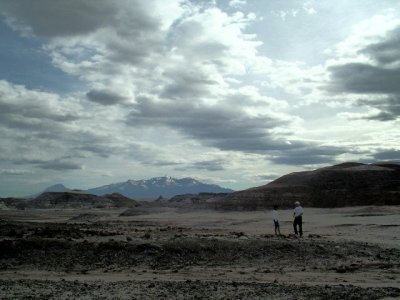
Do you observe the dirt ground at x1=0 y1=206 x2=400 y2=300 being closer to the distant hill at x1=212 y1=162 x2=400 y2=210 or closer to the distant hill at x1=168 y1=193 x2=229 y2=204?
the distant hill at x1=212 y1=162 x2=400 y2=210

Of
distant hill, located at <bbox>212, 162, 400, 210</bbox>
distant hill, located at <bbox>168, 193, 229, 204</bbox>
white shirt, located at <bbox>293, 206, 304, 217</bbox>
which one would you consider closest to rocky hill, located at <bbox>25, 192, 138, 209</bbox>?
distant hill, located at <bbox>168, 193, 229, 204</bbox>

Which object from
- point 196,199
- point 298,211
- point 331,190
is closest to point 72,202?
point 196,199

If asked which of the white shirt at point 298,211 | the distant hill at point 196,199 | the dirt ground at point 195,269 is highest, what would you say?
the distant hill at point 196,199

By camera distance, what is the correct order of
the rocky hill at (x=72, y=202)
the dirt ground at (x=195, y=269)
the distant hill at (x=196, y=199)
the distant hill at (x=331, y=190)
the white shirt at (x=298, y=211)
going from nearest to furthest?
the dirt ground at (x=195, y=269)
the white shirt at (x=298, y=211)
the distant hill at (x=331, y=190)
the distant hill at (x=196, y=199)
the rocky hill at (x=72, y=202)

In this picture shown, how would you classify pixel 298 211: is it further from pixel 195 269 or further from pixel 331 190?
pixel 331 190

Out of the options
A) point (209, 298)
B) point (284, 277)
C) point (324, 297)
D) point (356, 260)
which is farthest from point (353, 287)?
point (356, 260)

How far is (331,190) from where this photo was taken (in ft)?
287

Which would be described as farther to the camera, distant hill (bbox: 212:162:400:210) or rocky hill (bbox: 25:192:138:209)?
rocky hill (bbox: 25:192:138:209)

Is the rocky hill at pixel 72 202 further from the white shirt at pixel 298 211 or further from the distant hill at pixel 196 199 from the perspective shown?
the white shirt at pixel 298 211

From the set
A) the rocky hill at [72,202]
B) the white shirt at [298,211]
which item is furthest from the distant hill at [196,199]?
the white shirt at [298,211]

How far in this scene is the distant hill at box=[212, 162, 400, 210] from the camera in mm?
81062

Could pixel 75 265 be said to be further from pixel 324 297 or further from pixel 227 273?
pixel 324 297

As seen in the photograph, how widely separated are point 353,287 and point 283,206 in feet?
229

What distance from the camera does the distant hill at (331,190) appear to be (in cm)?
8106
